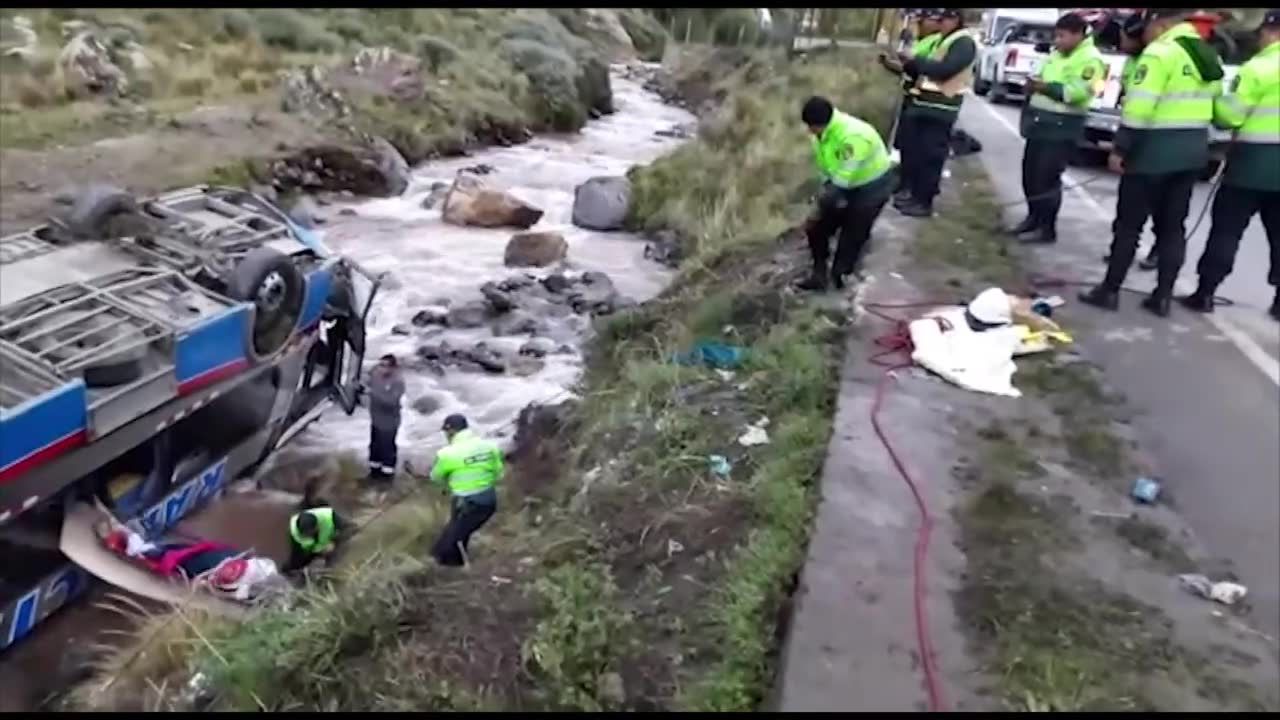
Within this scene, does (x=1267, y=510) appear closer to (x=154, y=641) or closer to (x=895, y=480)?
(x=895, y=480)

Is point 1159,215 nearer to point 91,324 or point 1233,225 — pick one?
point 1233,225

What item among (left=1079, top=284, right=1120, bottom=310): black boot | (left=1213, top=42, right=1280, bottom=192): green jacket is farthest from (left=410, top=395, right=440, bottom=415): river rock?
(left=1213, top=42, right=1280, bottom=192): green jacket

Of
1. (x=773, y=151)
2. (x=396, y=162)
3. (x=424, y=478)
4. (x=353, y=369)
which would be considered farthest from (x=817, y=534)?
(x=396, y=162)

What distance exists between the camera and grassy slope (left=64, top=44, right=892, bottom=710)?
11.4 ft

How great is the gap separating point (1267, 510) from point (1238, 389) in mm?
1394

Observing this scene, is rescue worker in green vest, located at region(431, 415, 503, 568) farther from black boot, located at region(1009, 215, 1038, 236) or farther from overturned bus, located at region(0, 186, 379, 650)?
black boot, located at region(1009, 215, 1038, 236)

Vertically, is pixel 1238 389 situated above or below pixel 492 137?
above

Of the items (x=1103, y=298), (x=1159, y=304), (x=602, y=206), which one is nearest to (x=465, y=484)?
(x=1103, y=298)

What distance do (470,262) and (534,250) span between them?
84cm

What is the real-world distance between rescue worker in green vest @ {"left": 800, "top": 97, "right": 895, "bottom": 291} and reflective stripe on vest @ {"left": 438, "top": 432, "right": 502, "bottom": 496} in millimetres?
2430

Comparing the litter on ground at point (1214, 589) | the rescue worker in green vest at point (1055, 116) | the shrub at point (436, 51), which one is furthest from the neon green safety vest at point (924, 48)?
the shrub at point (436, 51)

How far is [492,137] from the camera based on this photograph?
76.6ft

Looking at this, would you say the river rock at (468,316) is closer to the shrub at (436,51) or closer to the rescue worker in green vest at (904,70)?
the rescue worker in green vest at (904,70)

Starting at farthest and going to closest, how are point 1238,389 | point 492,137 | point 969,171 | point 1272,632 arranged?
point 492,137 < point 969,171 < point 1238,389 < point 1272,632
